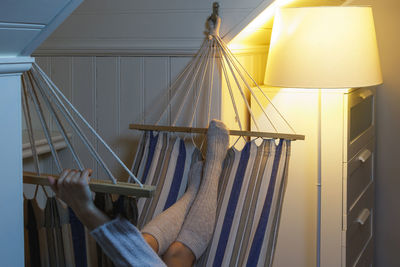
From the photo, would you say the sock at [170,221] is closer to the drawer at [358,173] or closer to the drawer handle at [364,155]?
the drawer at [358,173]

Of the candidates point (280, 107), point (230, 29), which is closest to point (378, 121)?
point (280, 107)

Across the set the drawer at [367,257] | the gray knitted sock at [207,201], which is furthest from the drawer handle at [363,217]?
the gray knitted sock at [207,201]

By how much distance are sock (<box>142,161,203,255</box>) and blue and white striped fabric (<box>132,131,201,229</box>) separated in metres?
0.06

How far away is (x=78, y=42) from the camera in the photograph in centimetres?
198

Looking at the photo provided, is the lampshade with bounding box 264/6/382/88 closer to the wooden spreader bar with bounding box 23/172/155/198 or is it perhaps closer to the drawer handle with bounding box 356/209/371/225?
the drawer handle with bounding box 356/209/371/225

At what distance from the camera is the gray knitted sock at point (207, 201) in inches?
55.2

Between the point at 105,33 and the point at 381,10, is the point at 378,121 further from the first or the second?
the point at 105,33

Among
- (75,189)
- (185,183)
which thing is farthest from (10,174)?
(185,183)

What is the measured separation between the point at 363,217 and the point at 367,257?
0.98 feet

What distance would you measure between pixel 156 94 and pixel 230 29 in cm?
36

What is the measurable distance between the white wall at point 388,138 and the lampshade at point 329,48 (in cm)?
70

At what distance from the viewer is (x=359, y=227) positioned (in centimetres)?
203

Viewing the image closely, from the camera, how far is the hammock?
1005 mm

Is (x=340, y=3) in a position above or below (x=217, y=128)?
above
